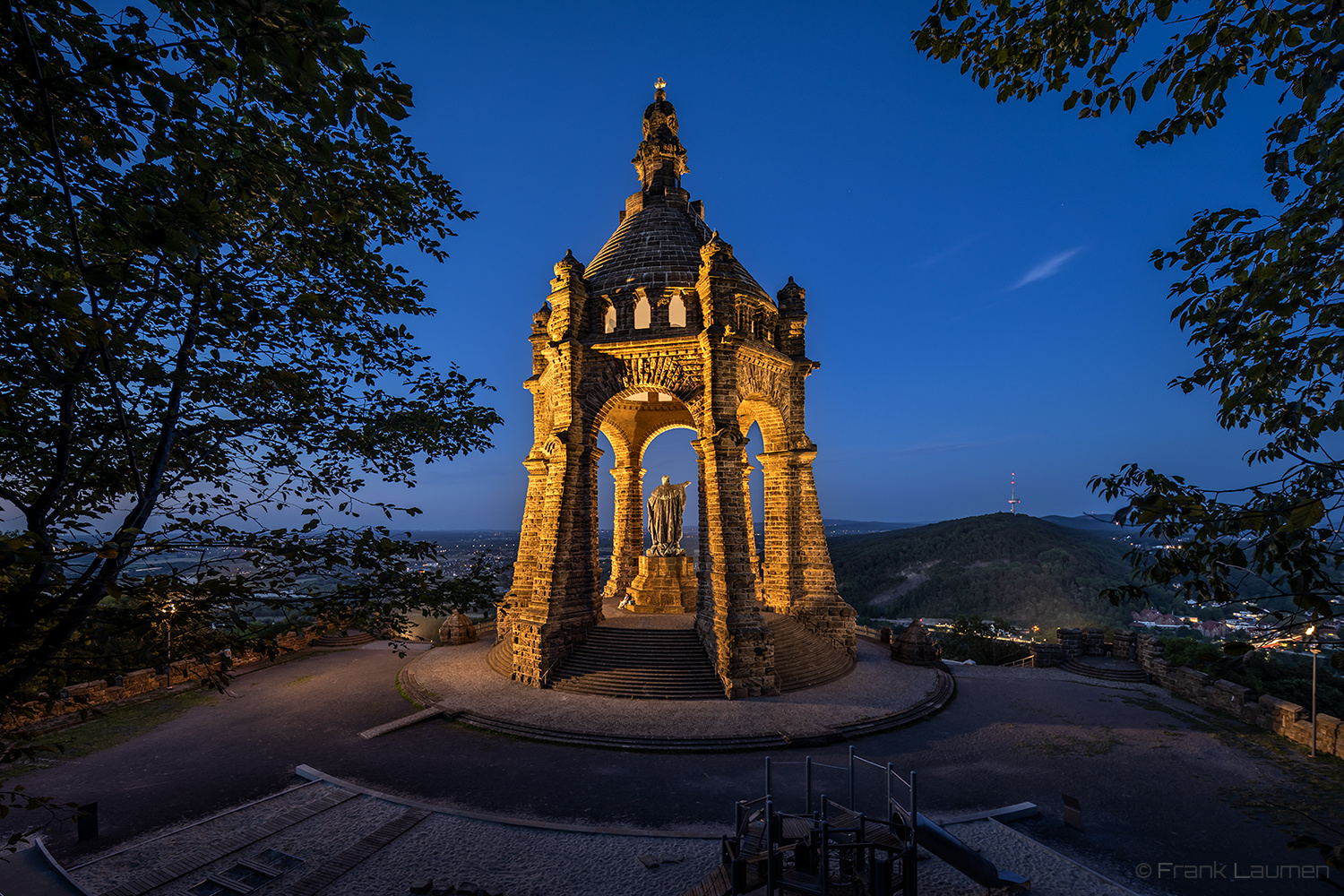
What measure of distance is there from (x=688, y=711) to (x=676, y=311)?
1173cm

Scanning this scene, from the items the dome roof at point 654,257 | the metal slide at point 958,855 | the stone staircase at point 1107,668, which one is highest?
the dome roof at point 654,257

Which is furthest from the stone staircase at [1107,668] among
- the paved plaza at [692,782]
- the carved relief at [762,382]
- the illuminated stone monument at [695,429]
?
the carved relief at [762,382]

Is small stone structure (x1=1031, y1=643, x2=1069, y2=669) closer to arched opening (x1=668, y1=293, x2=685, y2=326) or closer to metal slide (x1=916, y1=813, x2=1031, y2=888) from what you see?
metal slide (x1=916, y1=813, x2=1031, y2=888)

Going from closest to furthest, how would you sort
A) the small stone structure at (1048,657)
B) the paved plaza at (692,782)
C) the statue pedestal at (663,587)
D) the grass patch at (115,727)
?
the paved plaza at (692,782), the grass patch at (115,727), the small stone structure at (1048,657), the statue pedestal at (663,587)

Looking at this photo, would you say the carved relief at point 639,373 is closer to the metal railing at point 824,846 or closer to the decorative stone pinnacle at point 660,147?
the decorative stone pinnacle at point 660,147

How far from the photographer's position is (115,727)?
13.0 m

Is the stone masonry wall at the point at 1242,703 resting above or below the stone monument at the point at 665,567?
below

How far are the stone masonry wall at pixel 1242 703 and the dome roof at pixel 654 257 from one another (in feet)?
54.4

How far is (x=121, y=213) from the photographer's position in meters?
3.51

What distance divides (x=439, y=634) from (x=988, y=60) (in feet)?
73.0

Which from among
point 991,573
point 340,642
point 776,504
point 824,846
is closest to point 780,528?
point 776,504

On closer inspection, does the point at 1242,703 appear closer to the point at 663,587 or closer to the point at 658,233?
the point at 663,587

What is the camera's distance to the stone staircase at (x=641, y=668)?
14.5 m

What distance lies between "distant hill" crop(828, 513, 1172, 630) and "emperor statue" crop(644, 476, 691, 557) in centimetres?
4748
